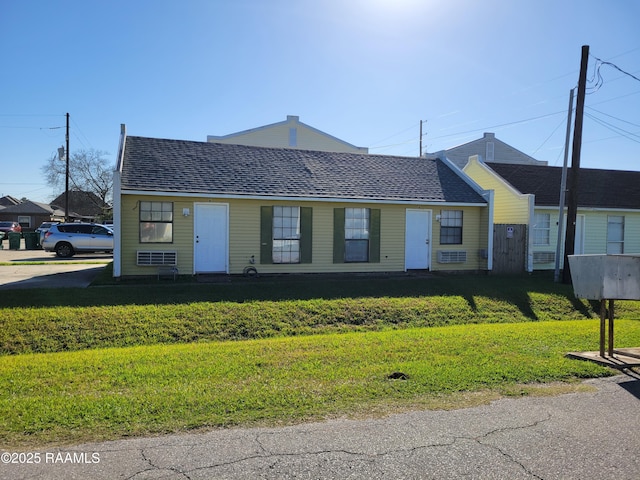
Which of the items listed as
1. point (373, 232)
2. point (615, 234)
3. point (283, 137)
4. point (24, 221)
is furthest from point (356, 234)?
point (24, 221)

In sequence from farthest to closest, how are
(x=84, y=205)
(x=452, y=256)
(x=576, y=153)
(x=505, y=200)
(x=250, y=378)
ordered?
(x=84, y=205) < (x=505, y=200) < (x=452, y=256) < (x=576, y=153) < (x=250, y=378)

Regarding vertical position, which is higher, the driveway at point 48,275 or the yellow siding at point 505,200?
the yellow siding at point 505,200

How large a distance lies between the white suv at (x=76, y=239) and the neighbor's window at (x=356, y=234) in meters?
Result: 13.5

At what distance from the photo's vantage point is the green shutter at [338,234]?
16.1 meters

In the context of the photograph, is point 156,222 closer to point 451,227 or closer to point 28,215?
point 451,227

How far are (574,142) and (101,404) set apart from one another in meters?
16.4

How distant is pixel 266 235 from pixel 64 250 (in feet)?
43.9

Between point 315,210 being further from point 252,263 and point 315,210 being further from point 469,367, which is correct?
point 469,367

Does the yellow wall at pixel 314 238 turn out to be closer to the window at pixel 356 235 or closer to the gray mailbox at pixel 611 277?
the window at pixel 356 235

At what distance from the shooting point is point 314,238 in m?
15.9

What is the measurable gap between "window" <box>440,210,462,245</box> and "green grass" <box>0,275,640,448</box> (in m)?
2.51

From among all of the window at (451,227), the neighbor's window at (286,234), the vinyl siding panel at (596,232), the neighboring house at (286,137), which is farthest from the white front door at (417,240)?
the neighboring house at (286,137)

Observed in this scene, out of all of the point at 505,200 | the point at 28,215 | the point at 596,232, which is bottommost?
the point at 596,232

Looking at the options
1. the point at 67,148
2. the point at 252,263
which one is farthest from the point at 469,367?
the point at 67,148
